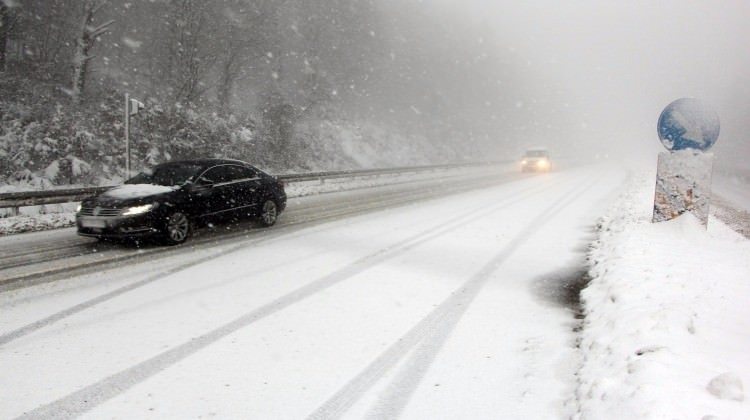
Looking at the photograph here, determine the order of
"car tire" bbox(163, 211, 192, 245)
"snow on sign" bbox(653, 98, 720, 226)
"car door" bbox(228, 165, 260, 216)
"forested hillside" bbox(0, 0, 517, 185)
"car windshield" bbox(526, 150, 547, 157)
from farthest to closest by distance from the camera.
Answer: "car windshield" bbox(526, 150, 547, 157)
"forested hillside" bbox(0, 0, 517, 185)
"car door" bbox(228, 165, 260, 216)
"snow on sign" bbox(653, 98, 720, 226)
"car tire" bbox(163, 211, 192, 245)

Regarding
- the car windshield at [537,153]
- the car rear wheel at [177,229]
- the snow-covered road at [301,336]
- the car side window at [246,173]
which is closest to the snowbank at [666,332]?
the snow-covered road at [301,336]

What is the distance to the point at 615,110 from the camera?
628ft

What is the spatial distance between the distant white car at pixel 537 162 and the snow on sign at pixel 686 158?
91.3 feet

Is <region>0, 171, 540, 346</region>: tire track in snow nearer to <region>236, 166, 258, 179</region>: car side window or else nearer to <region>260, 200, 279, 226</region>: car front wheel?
<region>260, 200, 279, 226</region>: car front wheel

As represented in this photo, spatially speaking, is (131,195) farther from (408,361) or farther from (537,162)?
(537,162)

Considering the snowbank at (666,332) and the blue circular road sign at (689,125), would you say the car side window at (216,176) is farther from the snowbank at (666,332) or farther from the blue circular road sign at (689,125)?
the blue circular road sign at (689,125)

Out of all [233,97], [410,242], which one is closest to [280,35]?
[233,97]

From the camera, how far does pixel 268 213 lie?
11.8 metres

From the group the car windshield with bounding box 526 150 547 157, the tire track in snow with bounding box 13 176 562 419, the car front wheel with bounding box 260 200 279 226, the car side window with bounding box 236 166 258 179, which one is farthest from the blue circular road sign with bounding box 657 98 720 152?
the car windshield with bounding box 526 150 547 157

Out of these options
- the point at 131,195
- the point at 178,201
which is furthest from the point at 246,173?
the point at 131,195

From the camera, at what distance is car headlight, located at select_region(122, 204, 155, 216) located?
8.73 meters

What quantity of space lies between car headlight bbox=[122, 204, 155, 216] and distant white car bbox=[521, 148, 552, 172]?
32.2 meters

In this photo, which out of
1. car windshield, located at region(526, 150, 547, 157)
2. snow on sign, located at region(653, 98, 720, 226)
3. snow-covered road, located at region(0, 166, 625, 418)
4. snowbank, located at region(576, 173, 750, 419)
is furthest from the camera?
car windshield, located at region(526, 150, 547, 157)

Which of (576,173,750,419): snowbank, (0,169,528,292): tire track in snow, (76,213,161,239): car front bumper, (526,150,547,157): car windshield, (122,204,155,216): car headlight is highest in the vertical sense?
(526,150,547,157): car windshield
